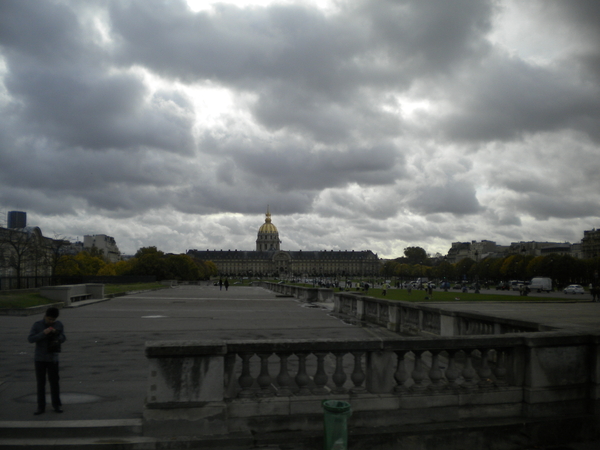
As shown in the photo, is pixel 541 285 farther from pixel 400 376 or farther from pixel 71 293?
pixel 400 376

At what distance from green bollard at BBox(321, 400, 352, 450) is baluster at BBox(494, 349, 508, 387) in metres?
2.72

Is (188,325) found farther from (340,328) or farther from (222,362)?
(222,362)

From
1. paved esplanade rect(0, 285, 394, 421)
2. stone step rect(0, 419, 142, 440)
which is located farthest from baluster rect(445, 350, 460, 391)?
paved esplanade rect(0, 285, 394, 421)

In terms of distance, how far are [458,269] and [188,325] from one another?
163 meters

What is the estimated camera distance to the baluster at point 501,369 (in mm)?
7008

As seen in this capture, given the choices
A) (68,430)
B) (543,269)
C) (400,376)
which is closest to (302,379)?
(400,376)

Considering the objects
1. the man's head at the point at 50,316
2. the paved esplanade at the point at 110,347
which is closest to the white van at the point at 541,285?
the paved esplanade at the point at 110,347

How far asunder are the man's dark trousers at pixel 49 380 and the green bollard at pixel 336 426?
4.05m

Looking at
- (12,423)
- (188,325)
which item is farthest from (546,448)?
(188,325)

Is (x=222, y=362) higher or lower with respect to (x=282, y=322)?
higher

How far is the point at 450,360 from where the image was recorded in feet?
22.5

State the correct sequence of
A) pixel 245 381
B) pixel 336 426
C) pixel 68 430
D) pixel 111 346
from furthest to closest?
pixel 111 346 → pixel 245 381 → pixel 68 430 → pixel 336 426

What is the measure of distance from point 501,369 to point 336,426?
2.88 meters

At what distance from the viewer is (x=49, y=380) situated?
724cm
